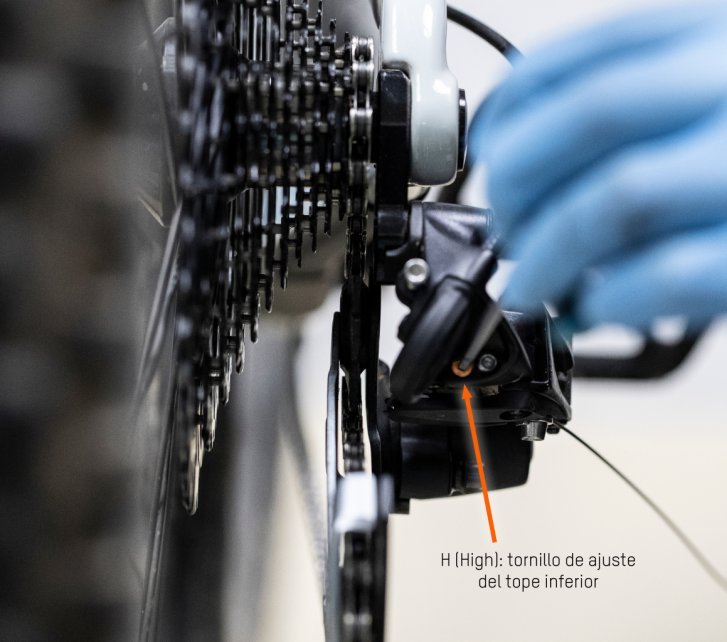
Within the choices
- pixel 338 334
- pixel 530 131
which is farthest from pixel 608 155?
→ pixel 338 334

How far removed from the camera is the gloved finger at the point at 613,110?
0.26 meters

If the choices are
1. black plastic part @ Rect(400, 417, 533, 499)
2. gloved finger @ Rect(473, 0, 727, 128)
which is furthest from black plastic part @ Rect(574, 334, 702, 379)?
gloved finger @ Rect(473, 0, 727, 128)

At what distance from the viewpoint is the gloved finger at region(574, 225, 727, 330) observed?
252mm

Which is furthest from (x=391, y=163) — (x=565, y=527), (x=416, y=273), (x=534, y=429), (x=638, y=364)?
(x=565, y=527)

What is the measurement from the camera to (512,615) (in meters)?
0.60

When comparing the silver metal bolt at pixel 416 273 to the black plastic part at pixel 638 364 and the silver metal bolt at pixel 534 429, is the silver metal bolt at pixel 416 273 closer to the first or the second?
the silver metal bolt at pixel 534 429

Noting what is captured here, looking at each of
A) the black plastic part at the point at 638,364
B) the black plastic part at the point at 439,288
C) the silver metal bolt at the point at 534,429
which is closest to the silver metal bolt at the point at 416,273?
the black plastic part at the point at 439,288

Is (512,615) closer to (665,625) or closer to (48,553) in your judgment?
(665,625)

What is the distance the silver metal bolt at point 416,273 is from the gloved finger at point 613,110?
0.15ft

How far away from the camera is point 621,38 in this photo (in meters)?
0.28

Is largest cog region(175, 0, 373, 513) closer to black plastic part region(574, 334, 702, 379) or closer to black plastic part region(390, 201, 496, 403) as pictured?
black plastic part region(390, 201, 496, 403)

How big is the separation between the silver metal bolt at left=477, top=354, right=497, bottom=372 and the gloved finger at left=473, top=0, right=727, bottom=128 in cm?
11

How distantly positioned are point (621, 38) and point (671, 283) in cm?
10

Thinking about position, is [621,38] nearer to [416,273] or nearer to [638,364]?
[416,273]
